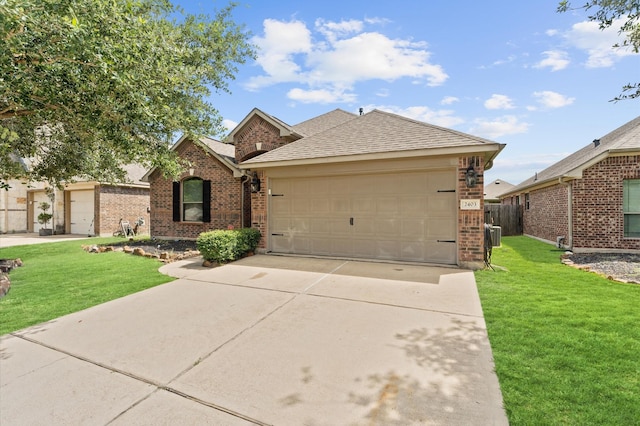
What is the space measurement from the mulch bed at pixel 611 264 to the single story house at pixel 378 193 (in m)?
2.78

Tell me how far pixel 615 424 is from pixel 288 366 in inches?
99.1

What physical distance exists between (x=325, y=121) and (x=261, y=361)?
41.7 ft

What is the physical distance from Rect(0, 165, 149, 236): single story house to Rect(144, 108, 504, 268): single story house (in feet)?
34.7

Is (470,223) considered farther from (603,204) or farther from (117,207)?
(117,207)

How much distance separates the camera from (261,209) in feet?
29.8

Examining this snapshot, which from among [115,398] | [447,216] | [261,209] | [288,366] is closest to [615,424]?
[288,366]

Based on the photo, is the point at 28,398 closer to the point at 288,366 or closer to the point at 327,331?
the point at 288,366

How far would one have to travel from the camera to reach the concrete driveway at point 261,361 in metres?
2.30

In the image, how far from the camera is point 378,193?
7711mm

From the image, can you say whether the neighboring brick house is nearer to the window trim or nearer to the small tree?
the window trim

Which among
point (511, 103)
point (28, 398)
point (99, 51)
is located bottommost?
point (28, 398)

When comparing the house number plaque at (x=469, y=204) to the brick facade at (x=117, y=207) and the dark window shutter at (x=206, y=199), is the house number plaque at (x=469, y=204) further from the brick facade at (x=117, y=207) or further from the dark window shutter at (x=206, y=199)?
the brick facade at (x=117, y=207)

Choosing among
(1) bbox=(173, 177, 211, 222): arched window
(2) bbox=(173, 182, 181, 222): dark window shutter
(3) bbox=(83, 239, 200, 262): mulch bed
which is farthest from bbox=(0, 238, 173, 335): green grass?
(1) bbox=(173, 177, 211, 222): arched window

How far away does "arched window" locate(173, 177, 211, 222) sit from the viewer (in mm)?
12438
